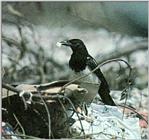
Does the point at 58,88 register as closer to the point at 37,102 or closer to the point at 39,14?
the point at 37,102

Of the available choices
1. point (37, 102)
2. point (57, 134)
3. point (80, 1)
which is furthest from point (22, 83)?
point (80, 1)

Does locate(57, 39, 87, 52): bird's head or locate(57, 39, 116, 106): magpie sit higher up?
locate(57, 39, 87, 52): bird's head

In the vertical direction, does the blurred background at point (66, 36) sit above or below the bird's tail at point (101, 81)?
above

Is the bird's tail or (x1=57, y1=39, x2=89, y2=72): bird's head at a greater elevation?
(x1=57, y1=39, x2=89, y2=72): bird's head

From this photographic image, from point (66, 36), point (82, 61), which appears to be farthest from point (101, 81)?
point (66, 36)
